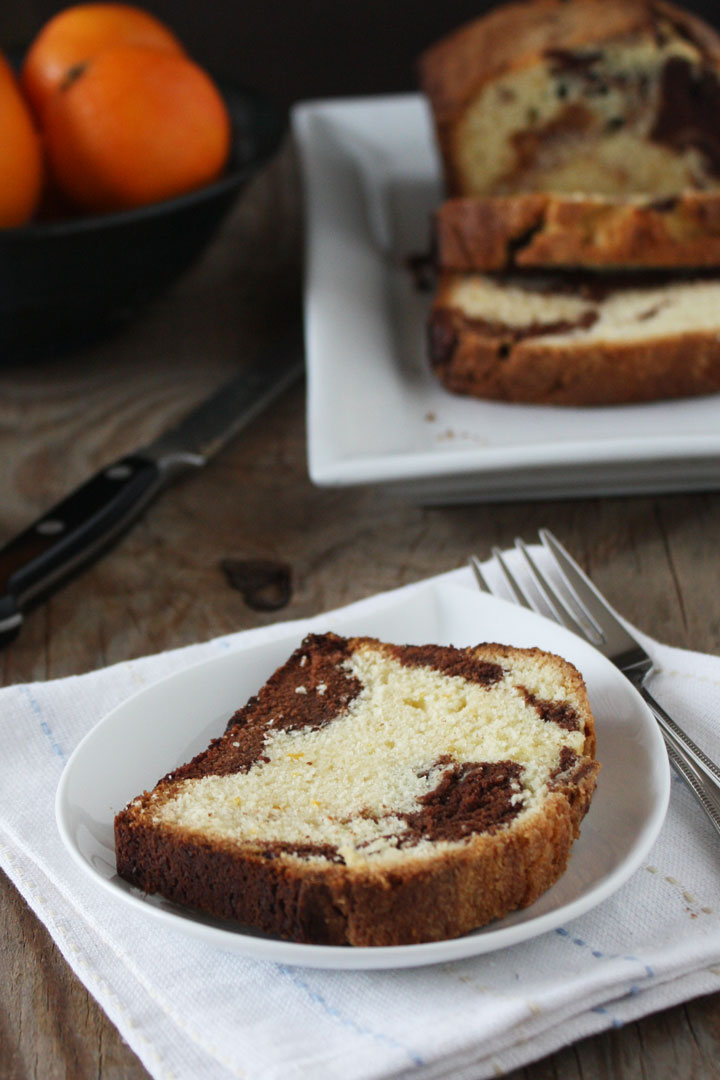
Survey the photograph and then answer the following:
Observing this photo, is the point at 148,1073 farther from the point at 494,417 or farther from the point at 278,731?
the point at 494,417

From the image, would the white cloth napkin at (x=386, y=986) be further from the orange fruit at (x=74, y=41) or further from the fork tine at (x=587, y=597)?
the orange fruit at (x=74, y=41)

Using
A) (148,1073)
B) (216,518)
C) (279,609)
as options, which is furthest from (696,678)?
(216,518)

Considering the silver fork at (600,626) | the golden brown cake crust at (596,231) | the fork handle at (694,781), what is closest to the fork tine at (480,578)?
the silver fork at (600,626)

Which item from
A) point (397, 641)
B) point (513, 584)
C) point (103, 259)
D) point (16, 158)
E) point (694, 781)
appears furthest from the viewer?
point (103, 259)

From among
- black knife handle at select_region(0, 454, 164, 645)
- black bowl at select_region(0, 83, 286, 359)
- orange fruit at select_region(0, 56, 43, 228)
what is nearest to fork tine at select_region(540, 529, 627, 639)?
black knife handle at select_region(0, 454, 164, 645)

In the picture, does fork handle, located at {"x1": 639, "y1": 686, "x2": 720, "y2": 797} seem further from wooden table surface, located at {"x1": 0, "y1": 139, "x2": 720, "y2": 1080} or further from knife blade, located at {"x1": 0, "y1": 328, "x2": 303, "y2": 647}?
knife blade, located at {"x1": 0, "y1": 328, "x2": 303, "y2": 647}

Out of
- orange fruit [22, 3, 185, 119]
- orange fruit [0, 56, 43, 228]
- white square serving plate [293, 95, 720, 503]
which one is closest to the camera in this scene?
white square serving plate [293, 95, 720, 503]

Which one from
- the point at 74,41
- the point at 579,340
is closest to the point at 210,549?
the point at 579,340

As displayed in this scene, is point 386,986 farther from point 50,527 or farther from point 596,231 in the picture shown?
point 596,231
